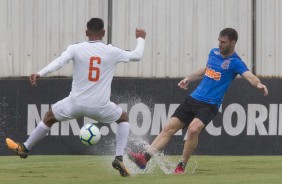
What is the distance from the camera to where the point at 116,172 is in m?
15.0

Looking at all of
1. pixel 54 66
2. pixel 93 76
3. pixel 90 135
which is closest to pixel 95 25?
pixel 93 76

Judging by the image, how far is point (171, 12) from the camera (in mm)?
20938

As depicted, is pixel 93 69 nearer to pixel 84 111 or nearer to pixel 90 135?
pixel 84 111

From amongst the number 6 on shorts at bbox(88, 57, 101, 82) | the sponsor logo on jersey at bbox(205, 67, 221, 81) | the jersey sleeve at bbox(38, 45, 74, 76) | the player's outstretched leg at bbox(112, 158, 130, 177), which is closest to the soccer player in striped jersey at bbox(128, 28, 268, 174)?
the sponsor logo on jersey at bbox(205, 67, 221, 81)

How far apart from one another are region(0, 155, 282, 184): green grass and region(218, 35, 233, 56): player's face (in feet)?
5.50

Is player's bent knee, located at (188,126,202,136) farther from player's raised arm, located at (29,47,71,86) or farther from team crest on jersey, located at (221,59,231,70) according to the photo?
player's raised arm, located at (29,47,71,86)

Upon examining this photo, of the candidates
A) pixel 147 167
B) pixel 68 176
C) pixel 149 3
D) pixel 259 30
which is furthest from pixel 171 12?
pixel 68 176

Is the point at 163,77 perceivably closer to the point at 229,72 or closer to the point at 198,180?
the point at 229,72

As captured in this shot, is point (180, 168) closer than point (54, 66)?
No

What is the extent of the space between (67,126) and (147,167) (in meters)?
5.07

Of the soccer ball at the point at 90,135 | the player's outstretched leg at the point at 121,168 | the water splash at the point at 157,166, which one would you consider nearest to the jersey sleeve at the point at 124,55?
the soccer ball at the point at 90,135

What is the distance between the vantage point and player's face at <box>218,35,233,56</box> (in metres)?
A: 14.7

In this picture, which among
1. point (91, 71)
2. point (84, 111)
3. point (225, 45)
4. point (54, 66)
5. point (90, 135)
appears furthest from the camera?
point (225, 45)

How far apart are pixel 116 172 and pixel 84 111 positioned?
1585mm
